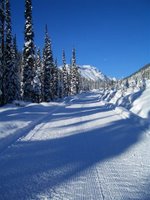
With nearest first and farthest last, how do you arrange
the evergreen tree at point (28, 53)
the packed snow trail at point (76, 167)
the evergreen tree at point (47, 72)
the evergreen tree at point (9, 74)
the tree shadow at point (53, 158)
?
the packed snow trail at point (76, 167) < the tree shadow at point (53, 158) < the evergreen tree at point (28, 53) < the evergreen tree at point (9, 74) < the evergreen tree at point (47, 72)

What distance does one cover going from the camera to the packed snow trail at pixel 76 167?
5047 mm

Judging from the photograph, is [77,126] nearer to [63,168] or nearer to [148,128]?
[148,128]

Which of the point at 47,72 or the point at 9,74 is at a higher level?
the point at 47,72

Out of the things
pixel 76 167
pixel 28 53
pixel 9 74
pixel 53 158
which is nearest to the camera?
pixel 76 167

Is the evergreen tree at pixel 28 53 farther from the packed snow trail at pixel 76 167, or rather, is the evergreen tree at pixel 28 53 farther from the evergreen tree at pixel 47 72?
the packed snow trail at pixel 76 167

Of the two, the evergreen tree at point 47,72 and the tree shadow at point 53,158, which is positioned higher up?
the evergreen tree at point 47,72

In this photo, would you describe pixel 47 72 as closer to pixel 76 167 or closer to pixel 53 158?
pixel 53 158

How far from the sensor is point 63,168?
21.4 feet

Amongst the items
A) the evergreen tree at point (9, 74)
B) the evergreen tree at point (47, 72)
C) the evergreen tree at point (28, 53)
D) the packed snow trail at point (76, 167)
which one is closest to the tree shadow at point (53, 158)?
the packed snow trail at point (76, 167)

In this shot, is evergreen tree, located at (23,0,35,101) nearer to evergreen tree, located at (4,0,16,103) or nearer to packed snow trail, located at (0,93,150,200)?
evergreen tree, located at (4,0,16,103)

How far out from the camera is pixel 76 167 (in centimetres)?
661

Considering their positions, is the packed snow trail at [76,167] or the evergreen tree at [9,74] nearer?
the packed snow trail at [76,167]

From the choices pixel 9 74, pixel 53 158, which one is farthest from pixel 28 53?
pixel 53 158

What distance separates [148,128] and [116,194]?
→ 27.3 feet
